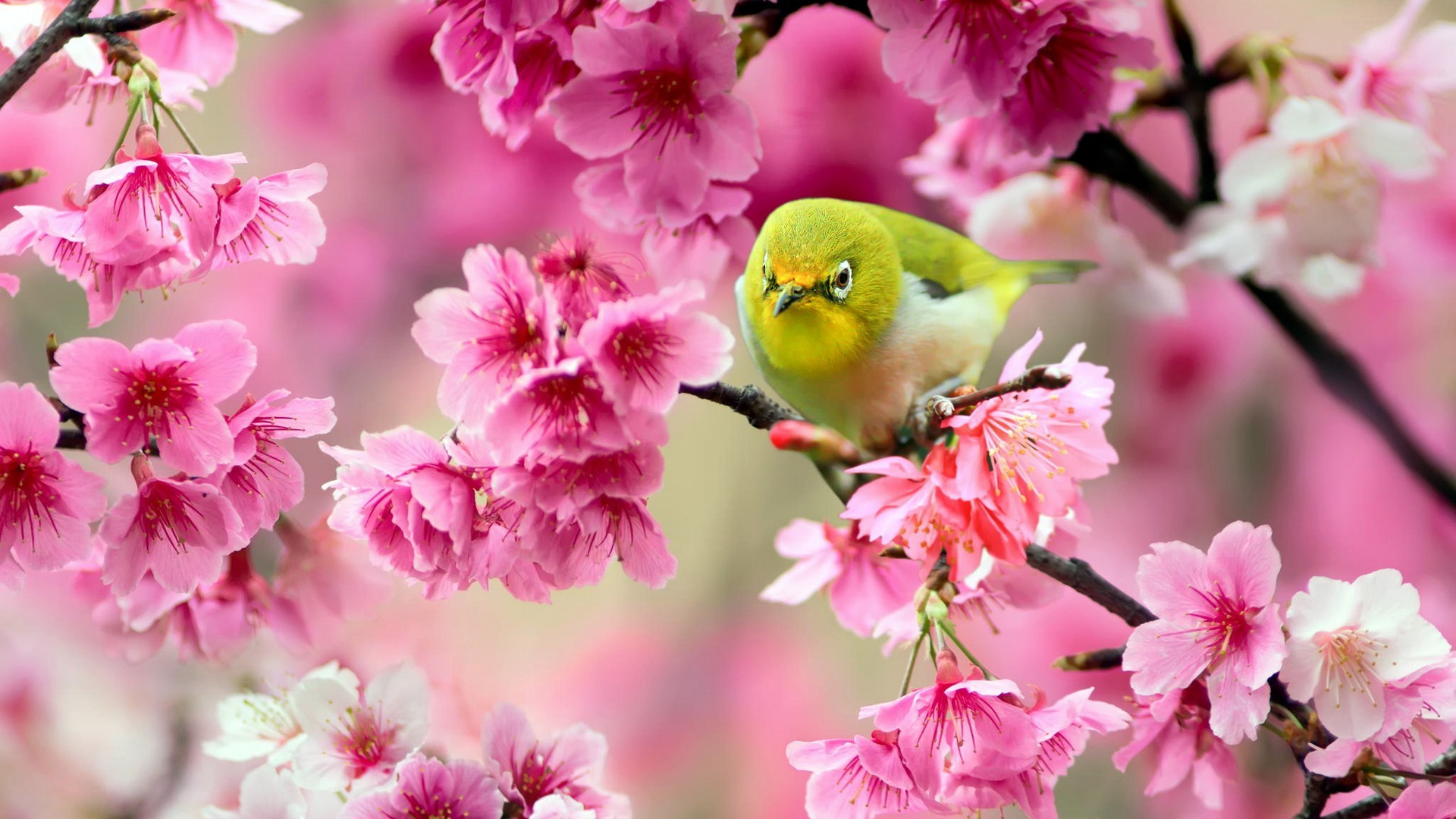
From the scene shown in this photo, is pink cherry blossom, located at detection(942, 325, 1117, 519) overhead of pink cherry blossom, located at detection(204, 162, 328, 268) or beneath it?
beneath

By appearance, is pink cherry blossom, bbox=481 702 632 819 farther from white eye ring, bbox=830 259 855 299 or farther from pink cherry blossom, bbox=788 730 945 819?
white eye ring, bbox=830 259 855 299

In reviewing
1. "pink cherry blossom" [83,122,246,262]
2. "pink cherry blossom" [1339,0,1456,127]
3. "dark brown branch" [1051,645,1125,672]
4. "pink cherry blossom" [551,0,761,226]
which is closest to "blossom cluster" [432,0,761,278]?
"pink cherry blossom" [551,0,761,226]

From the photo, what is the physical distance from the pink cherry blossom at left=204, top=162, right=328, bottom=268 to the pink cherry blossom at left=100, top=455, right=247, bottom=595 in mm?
76

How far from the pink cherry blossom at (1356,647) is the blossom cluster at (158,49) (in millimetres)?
415

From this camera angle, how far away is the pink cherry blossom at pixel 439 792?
403mm

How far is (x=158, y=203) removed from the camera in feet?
1.23

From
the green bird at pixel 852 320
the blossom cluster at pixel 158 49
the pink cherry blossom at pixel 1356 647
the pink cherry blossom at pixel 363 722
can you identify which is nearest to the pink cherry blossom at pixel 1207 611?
the pink cherry blossom at pixel 1356 647

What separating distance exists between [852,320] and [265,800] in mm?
288

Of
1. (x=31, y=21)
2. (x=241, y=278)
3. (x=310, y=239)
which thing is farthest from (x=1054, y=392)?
(x=241, y=278)

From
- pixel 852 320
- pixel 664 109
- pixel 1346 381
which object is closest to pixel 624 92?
pixel 664 109

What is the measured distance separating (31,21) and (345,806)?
0.31 m

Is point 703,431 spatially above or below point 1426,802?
below

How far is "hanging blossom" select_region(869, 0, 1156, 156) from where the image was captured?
16.6 inches

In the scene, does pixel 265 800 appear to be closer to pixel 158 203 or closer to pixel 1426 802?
pixel 158 203
